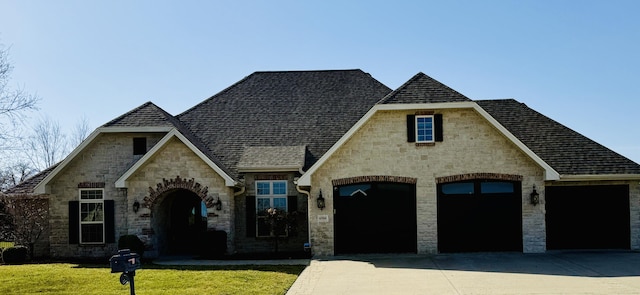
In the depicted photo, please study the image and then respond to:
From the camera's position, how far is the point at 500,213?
723 inches

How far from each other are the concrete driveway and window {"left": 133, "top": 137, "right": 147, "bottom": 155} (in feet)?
25.5

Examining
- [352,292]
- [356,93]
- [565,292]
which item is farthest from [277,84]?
[565,292]

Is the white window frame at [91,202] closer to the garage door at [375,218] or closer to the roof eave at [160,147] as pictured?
the roof eave at [160,147]

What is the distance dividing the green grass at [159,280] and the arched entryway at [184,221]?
4.19 metres

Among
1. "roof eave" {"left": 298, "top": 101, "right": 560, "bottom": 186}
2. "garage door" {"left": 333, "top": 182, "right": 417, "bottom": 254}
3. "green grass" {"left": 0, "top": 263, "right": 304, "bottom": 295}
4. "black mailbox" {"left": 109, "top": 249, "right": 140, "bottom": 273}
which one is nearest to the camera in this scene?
"black mailbox" {"left": 109, "top": 249, "right": 140, "bottom": 273}

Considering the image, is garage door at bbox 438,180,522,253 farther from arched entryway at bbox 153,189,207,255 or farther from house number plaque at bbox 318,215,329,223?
arched entryway at bbox 153,189,207,255

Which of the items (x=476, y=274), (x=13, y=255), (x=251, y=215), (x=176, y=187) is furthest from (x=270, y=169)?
(x=13, y=255)

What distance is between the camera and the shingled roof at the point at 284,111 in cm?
2169

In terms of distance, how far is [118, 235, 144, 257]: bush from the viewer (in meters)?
17.8

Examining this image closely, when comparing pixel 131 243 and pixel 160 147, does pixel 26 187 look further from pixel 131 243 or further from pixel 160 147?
pixel 160 147

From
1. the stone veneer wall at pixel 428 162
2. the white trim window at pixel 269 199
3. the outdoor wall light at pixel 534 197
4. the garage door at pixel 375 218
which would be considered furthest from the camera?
the white trim window at pixel 269 199

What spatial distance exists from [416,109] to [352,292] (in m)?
7.75

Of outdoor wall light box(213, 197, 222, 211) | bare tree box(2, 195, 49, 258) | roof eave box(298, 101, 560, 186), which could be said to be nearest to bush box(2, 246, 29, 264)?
bare tree box(2, 195, 49, 258)

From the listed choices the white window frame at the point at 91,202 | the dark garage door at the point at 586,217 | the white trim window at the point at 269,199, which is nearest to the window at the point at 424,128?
the dark garage door at the point at 586,217
